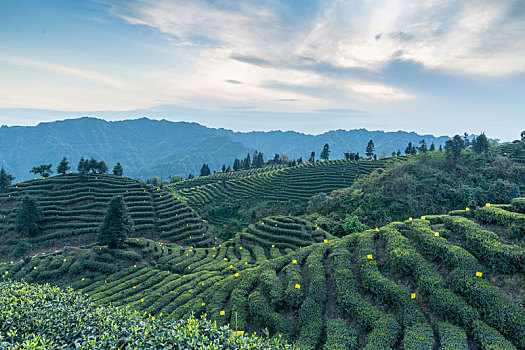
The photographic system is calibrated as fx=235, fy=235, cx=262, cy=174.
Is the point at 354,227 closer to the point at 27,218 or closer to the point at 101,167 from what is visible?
the point at 27,218

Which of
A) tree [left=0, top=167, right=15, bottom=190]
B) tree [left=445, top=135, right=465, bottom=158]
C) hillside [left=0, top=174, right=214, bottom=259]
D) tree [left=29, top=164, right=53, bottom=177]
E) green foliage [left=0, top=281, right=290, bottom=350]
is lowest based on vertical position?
hillside [left=0, top=174, right=214, bottom=259]

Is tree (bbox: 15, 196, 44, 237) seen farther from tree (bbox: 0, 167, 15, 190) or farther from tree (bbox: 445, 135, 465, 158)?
tree (bbox: 445, 135, 465, 158)

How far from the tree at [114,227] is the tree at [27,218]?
1409 centimetres

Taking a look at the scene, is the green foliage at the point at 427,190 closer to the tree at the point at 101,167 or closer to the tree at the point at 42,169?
the tree at the point at 101,167

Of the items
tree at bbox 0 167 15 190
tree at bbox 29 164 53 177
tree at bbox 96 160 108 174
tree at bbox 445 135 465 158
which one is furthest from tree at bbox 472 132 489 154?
tree at bbox 0 167 15 190

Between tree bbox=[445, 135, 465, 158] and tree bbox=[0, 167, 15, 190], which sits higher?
tree bbox=[445, 135, 465, 158]

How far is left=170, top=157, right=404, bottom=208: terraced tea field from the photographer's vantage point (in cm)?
5841

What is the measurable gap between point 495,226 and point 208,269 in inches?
754

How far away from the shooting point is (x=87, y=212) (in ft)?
118

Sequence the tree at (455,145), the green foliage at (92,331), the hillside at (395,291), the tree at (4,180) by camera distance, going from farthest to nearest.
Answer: the tree at (455,145)
the tree at (4,180)
the hillside at (395,291)
the green foliage at (92,331)

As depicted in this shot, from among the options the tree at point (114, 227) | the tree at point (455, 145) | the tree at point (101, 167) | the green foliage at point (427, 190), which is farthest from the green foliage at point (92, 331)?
the tree at point (455, 145)

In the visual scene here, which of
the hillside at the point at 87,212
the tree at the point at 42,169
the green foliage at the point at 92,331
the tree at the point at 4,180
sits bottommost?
the hillside at the point at 87,212

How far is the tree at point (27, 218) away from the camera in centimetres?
3020

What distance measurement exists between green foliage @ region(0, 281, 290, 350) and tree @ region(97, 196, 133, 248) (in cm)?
1848
